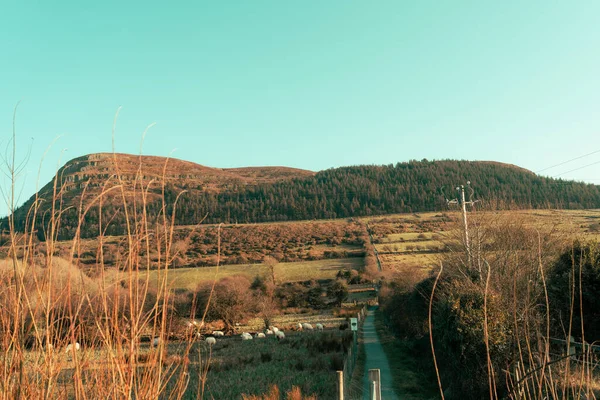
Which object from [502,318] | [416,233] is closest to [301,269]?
[416,233]

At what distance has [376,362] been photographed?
17906 millimetres

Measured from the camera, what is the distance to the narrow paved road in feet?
40.7

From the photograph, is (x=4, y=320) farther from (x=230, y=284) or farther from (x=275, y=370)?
(x=230, y=284)

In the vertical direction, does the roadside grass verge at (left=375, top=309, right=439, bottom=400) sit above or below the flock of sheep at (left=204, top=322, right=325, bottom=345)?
above

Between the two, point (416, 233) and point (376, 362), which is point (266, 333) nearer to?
point (376, 362)

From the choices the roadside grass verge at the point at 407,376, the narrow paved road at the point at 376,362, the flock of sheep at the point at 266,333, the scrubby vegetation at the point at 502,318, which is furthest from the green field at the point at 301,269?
the scrubby vegetation at the point at 502,318

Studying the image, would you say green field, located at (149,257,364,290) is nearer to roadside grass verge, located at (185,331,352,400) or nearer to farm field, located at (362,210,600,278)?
farm field, located at (362,210,600,278)

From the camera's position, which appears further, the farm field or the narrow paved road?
the farm field

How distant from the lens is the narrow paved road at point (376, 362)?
12.4 m

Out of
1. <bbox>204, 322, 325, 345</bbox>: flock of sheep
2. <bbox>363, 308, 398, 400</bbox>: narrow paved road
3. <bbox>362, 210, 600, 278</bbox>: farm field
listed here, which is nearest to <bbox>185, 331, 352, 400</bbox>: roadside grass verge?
<bbox>363, 308, 398, 400</bbox>: narrow paved road

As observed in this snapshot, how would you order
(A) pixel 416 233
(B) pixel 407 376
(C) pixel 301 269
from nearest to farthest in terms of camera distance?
(B) pixel 407 376, (C) pixel 301 269, (A) pixel 416 233

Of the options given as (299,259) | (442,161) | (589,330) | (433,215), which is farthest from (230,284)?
(442,161)

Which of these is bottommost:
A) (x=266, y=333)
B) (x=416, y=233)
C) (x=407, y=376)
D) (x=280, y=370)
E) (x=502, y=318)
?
(x=266, y=333)

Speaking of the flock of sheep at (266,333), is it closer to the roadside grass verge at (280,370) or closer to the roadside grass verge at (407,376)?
the roadside grass verge at (280,370)
